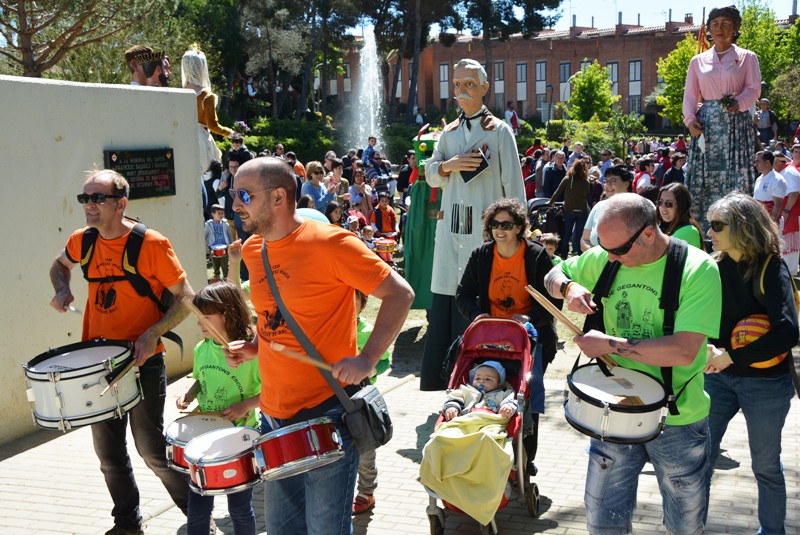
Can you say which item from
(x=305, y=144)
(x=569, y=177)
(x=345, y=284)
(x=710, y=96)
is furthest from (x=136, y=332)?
(x=305, y=144)

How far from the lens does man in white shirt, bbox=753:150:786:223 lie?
10711mm

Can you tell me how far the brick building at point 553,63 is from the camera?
7506 cm

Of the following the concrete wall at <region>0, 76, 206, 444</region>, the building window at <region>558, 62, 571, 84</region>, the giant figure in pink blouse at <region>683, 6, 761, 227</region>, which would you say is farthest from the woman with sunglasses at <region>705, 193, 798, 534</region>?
the building window at <region>558, 62, 571, 84</region>

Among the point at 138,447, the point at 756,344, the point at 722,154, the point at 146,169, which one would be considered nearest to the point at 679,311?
the point at 756,344

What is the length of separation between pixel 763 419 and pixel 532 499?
1459 mm

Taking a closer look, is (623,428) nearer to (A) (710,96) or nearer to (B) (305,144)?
(A) (710,96)

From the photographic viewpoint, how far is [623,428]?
3.72 meters

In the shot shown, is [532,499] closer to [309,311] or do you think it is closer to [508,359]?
[508,359]

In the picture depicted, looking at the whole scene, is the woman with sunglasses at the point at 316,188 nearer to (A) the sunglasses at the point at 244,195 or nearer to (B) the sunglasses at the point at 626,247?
(A) the sunglasses at the point at 244,195

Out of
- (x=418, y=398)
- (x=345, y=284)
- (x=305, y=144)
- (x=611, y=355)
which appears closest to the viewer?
(x=345, y=284)

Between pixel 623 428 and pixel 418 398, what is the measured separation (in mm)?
4212

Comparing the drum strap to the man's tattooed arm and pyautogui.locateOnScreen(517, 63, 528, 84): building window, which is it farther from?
pyautogui.locateOnScreen(517, 63, 528, 84): building window

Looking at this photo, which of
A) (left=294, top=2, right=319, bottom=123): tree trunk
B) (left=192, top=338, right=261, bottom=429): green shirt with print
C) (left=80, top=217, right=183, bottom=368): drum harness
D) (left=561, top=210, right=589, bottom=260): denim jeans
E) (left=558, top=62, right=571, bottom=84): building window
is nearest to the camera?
(left=192, top=338, right=261, bottom=429): green shirt with print

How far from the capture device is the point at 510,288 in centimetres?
585
